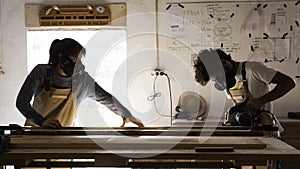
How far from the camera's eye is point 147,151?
6.59ft

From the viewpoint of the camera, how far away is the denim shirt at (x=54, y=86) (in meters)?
2.79

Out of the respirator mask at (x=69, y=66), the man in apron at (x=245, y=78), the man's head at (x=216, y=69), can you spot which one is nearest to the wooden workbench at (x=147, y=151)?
the man in apron at (x=245, y=78)

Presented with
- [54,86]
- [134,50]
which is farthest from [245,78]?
[134,50]

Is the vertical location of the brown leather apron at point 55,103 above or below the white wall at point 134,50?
below

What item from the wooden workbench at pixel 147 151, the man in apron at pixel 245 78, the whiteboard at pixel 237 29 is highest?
the whiteboard at pixel 237 29

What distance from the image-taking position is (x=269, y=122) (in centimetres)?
277

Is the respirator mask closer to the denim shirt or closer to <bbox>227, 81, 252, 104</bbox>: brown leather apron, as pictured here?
the denim shirt

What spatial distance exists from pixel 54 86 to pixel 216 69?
3.42 feet

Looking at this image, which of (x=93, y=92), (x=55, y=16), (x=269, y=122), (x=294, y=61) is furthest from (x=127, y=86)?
(x=269, y=122)

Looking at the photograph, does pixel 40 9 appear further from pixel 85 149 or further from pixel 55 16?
pixel 85 149

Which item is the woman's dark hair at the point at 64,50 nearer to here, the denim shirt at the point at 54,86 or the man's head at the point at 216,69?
the denim shirt at the point at 54,86

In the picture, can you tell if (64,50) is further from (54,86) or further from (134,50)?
(134,50)

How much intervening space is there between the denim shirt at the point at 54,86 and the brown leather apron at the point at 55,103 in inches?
1.4

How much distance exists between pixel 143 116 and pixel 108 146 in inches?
89.0
